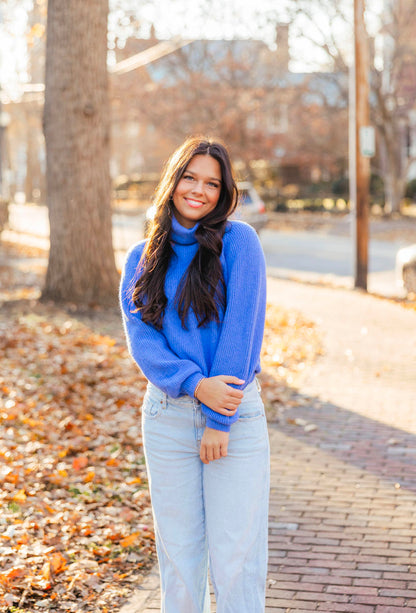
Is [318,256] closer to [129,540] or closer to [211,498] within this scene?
[129,540]

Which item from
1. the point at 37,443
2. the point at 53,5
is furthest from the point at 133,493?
the point at 53,5

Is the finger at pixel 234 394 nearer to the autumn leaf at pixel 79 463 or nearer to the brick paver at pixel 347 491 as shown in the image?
the brick paver at pixel 347 491

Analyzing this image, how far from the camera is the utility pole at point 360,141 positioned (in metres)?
14.5

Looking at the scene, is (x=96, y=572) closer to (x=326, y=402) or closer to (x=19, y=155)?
(x=326, y=402)

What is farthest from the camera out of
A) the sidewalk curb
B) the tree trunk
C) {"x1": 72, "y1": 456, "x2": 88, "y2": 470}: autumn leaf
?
the tree trunk

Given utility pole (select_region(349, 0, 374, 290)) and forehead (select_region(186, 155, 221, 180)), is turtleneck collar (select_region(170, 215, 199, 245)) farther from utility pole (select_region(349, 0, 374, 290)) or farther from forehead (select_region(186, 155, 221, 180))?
utility pole (select_region(349, 0, 374, 290))

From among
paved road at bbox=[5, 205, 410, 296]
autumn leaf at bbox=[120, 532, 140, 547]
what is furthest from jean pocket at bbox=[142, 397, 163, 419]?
paved road at bbox=[5, 205, 410, 296]

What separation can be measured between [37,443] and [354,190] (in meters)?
10.1

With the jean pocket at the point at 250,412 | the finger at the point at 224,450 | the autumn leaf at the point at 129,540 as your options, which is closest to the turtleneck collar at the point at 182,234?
the jean pocket at the point at 250,412

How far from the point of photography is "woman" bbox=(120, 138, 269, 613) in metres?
2.75

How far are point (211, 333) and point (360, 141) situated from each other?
41.1 ft

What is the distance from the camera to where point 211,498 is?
9.18 feet

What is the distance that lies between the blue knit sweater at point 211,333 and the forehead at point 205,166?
0.17 meters

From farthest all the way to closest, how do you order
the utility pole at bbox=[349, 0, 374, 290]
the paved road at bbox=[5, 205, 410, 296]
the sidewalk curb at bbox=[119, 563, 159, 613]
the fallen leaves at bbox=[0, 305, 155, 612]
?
the paved road at bbox=[5, 205, 410, 296] → the utility pole at bbox=[349, 0, 374, 290] → the fallen leaves at bbox=[0, 305, 155, 612] → the sidewalk curb at bbox=[119, 563, 159, 613]
